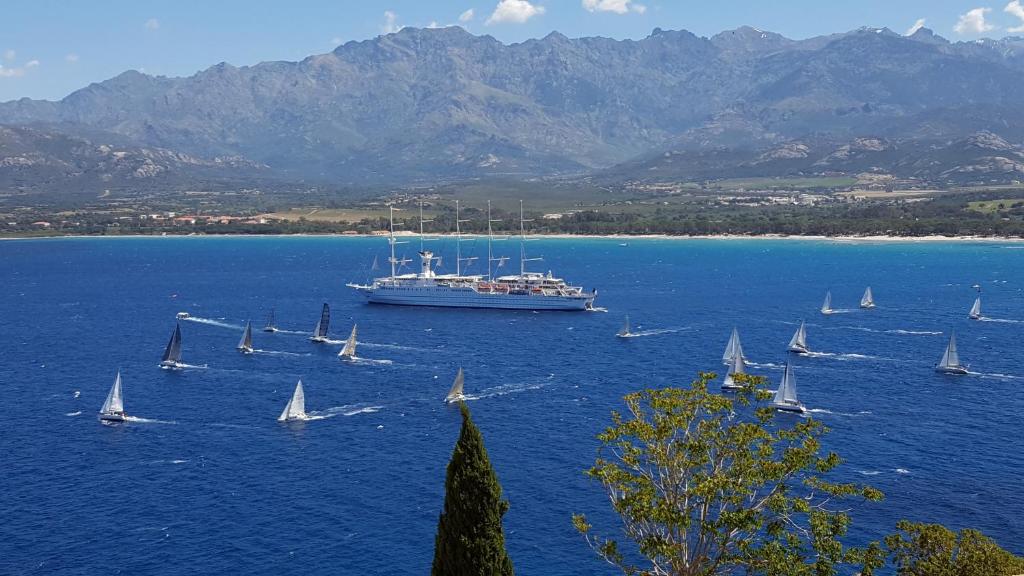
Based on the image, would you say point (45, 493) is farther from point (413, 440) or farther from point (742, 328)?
point (742, 328)

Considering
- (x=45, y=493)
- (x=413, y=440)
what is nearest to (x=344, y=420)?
(x=413, y=440)

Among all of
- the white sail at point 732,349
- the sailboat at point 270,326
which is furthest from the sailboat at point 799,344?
the sailboat at point 270,326

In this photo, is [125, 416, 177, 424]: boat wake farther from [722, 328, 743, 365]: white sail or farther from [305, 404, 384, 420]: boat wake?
[722, 328, 743, 365]: white sail

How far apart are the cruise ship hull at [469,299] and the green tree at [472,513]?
13901 cm

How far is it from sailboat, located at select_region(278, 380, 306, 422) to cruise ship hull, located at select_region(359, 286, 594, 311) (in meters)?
87.7

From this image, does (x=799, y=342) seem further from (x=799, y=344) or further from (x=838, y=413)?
(x=838, y=413)

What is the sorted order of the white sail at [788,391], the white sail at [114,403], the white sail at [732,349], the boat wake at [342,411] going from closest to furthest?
the white sail at [114,403] → the white sail at [788,391] → the boat wake at [342,411] → the white sail at [732,349]

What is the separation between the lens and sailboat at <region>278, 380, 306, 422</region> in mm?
95938

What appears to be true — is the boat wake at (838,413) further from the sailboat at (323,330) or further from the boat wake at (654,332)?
the sailboat at (323,330)

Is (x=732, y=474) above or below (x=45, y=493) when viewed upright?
above

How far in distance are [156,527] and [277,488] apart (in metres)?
10.3

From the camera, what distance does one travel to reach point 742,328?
5989 inches

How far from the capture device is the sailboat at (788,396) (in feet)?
317

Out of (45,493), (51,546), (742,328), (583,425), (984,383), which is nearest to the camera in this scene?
(51,546)
